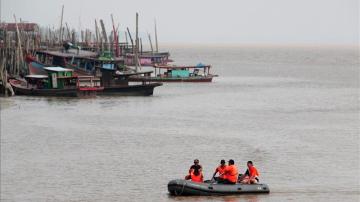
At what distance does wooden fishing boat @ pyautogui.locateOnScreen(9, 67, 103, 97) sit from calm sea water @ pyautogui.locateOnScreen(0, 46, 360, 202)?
1.09 meters

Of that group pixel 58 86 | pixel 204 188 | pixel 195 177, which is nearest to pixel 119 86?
pixel 58 86

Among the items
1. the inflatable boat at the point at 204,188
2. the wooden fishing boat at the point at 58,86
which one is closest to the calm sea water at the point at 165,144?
the inflatable boat at the point at 204,188

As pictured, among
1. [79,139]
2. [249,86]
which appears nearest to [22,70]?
[249,86]

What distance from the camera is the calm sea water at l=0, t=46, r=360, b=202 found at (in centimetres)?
3175

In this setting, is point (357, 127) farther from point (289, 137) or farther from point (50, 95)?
point (50, 95)

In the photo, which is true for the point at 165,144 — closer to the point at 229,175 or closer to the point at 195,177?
the point at 195,177

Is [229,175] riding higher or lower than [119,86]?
lower

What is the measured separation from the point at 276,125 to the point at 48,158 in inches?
746

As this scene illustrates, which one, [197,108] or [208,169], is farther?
[197,108]

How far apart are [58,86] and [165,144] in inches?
1043

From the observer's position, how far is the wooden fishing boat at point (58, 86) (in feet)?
220

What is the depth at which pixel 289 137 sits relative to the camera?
1833 inches

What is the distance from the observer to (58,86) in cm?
6775

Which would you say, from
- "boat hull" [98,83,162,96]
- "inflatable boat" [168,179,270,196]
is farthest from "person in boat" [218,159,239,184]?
"boat hull" [98,83,162,96]
